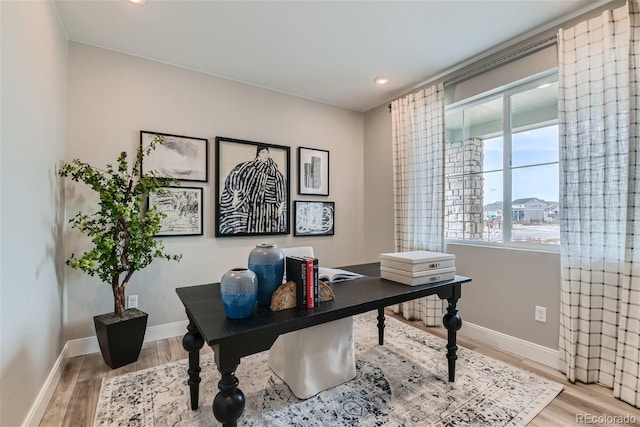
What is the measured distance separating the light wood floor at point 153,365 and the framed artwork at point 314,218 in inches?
61.0

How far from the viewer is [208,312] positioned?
4.22 ft

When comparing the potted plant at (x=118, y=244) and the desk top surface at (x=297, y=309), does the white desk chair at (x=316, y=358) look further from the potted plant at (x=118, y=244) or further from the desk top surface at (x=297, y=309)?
the potted plant at (x=118, y=244)

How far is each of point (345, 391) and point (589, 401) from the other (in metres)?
1.45

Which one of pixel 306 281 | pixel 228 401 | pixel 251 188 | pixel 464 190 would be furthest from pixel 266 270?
pixel 464 190

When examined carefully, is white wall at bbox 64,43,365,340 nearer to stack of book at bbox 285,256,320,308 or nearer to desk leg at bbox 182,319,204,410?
desk leg at bbox 182,319,204,410

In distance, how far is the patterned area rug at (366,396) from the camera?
161cm

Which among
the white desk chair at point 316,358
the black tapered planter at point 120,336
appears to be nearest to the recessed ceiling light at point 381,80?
the white desk chair at point 316,358

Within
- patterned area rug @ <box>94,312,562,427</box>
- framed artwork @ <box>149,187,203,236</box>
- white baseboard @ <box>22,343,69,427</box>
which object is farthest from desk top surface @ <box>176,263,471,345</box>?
framed artwork @ <box>149,187,203,236</box>

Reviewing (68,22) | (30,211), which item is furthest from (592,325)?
(68,22)

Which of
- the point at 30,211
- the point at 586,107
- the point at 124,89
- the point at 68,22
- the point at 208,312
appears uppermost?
the point at 68,22

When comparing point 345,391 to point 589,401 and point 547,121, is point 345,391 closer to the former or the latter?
A: point 589,401

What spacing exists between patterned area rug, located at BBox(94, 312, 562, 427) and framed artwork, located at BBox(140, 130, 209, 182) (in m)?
1.57

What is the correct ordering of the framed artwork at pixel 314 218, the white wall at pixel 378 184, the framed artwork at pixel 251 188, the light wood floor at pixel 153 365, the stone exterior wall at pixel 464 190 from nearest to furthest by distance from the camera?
the light wood floor at pixel 153 365
the stone exterior wall at pixel 464 190
the framed artwork at pixel 251 188
the framed artwork at pixel 314 218
the white wall at pixel 378 184

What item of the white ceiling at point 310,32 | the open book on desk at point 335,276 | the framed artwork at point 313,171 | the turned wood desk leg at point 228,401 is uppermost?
the white ceiling at point 310,32
